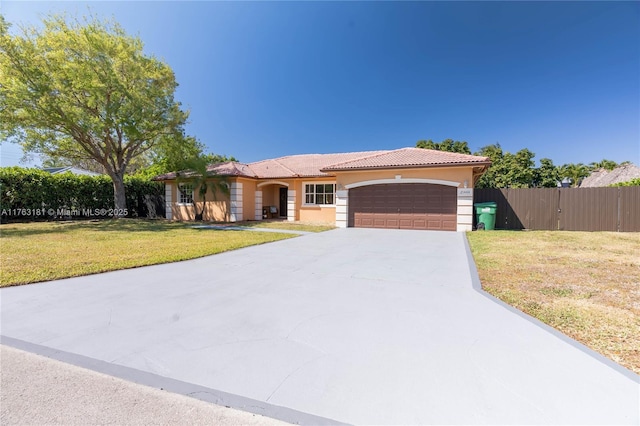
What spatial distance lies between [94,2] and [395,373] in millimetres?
23573

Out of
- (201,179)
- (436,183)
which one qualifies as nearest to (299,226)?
(436,183)

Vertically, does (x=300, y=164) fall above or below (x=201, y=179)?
above

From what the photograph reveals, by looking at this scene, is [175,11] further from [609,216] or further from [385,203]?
[609,216]

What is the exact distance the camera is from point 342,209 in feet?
50.6

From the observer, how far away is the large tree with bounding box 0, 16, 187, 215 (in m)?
14.0

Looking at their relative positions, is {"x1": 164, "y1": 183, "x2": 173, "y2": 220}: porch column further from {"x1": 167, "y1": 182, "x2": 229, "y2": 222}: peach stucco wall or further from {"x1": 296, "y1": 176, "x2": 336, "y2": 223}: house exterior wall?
{"x1": 296, "y1": 176, "x2": 336, "y2": 223}: house exterior wall

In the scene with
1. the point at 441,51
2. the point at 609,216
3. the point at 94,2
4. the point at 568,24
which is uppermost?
the point at 94,2

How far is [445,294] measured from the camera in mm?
4621

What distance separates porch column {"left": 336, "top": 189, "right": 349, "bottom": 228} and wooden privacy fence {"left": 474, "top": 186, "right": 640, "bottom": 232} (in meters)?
6.96

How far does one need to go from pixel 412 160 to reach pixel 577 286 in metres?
10.1

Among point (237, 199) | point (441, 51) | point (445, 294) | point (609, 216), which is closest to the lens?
point (445, 294)

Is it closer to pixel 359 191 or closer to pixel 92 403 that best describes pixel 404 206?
pixel 359 191

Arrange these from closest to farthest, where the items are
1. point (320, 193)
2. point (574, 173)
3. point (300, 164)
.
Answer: point (320, 193), point (300, 164), point (574, 173)

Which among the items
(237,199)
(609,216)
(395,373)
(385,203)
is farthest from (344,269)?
(609,216)
